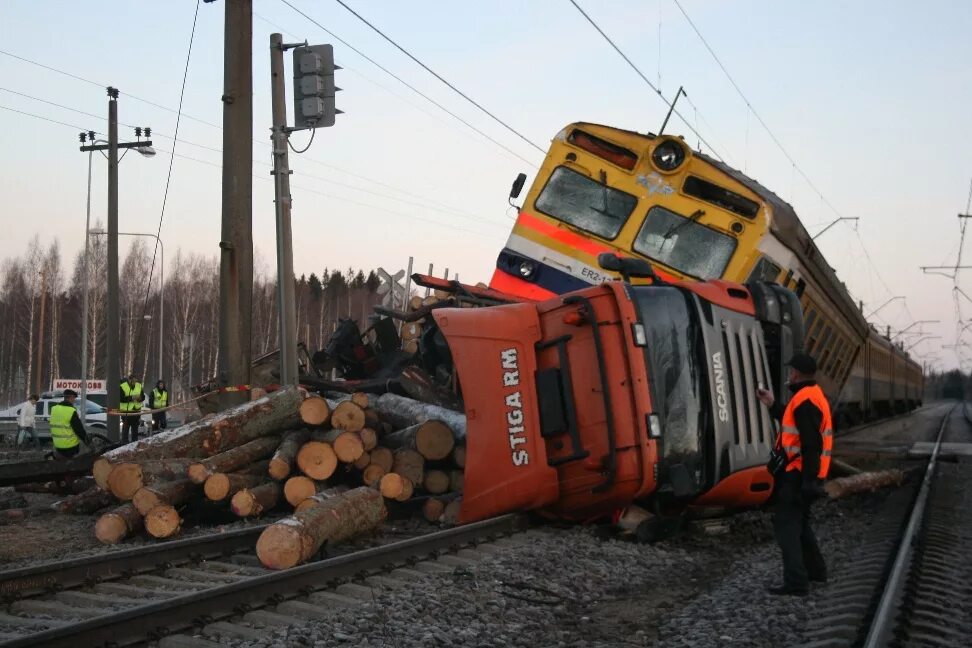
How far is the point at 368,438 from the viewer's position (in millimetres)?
9352

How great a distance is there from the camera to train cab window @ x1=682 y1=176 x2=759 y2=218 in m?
11.6

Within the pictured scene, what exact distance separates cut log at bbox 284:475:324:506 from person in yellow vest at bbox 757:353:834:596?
3946 millimetres

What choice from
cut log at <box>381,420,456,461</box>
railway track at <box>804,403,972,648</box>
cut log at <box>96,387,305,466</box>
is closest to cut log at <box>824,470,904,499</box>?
railway track at <box>804,403,972,648</box>

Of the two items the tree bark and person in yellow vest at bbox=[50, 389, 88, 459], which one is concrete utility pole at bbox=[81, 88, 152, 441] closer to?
person in yellow vest at bbox=[50, 389, 88, 459]

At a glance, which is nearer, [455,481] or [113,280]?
[455,481]

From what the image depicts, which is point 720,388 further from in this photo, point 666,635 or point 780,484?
point 666,635

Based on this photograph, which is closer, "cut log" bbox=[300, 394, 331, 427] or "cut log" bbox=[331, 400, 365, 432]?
"cut log" bbox=[331, 400, 365, 432]

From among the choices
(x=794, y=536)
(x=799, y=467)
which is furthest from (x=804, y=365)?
(x=794, y=536)

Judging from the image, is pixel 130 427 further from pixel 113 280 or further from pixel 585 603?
pixel 585 603

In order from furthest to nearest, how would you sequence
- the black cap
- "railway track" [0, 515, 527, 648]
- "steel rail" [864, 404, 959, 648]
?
the black cap, "steel rail" [864, 404, 959, 648], "railway track" [0, 515, 527, 648]

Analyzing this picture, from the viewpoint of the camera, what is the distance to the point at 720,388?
27.0 feet

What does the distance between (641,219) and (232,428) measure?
5002 millimetres

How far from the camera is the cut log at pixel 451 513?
28.8 feet

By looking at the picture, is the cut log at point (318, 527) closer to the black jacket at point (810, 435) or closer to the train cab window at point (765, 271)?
the black jacket at point (810, 435)
